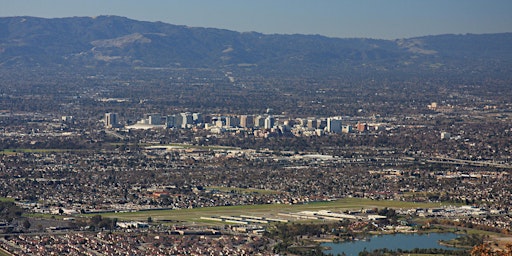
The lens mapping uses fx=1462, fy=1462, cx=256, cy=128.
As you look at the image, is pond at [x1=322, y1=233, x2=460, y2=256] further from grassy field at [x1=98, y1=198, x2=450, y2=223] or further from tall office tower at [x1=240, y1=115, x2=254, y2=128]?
tall office tower at [x1=240, y1=115, x2=254, y2=128]

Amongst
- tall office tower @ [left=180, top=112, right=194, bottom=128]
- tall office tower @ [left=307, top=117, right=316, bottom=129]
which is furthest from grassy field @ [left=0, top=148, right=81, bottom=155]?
tall office tower @ [left=307, top=117, right=316, bottom=129]

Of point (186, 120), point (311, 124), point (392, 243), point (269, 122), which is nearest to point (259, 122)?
point (269, 122)

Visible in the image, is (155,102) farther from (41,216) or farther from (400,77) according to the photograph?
(41,216)

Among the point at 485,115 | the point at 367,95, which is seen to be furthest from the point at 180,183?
the point at 367,95

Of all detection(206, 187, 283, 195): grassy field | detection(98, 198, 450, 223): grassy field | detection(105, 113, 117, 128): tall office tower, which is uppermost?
detection(98, 198, 450, 223): grassy field

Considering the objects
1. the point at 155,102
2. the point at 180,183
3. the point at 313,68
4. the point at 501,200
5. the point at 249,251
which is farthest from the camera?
the point at 313,68

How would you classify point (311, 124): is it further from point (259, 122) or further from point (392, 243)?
point (392, 243)

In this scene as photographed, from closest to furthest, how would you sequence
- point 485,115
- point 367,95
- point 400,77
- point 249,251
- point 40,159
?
point 249,251, point 40,159, point 485,115, point 367,95, point 400,77

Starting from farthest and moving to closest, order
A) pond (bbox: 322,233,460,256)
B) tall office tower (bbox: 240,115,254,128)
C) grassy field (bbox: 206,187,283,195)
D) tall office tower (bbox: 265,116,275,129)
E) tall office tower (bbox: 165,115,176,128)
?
tall office tower (bbox: 165,115,176,128), tall office tower (bbox: 240,115,254,128), tall office tower (bbox: 265,116,275,129), grassy field (bbox: 206,187,283,195), pond (bbox: 322,233,460,256)
